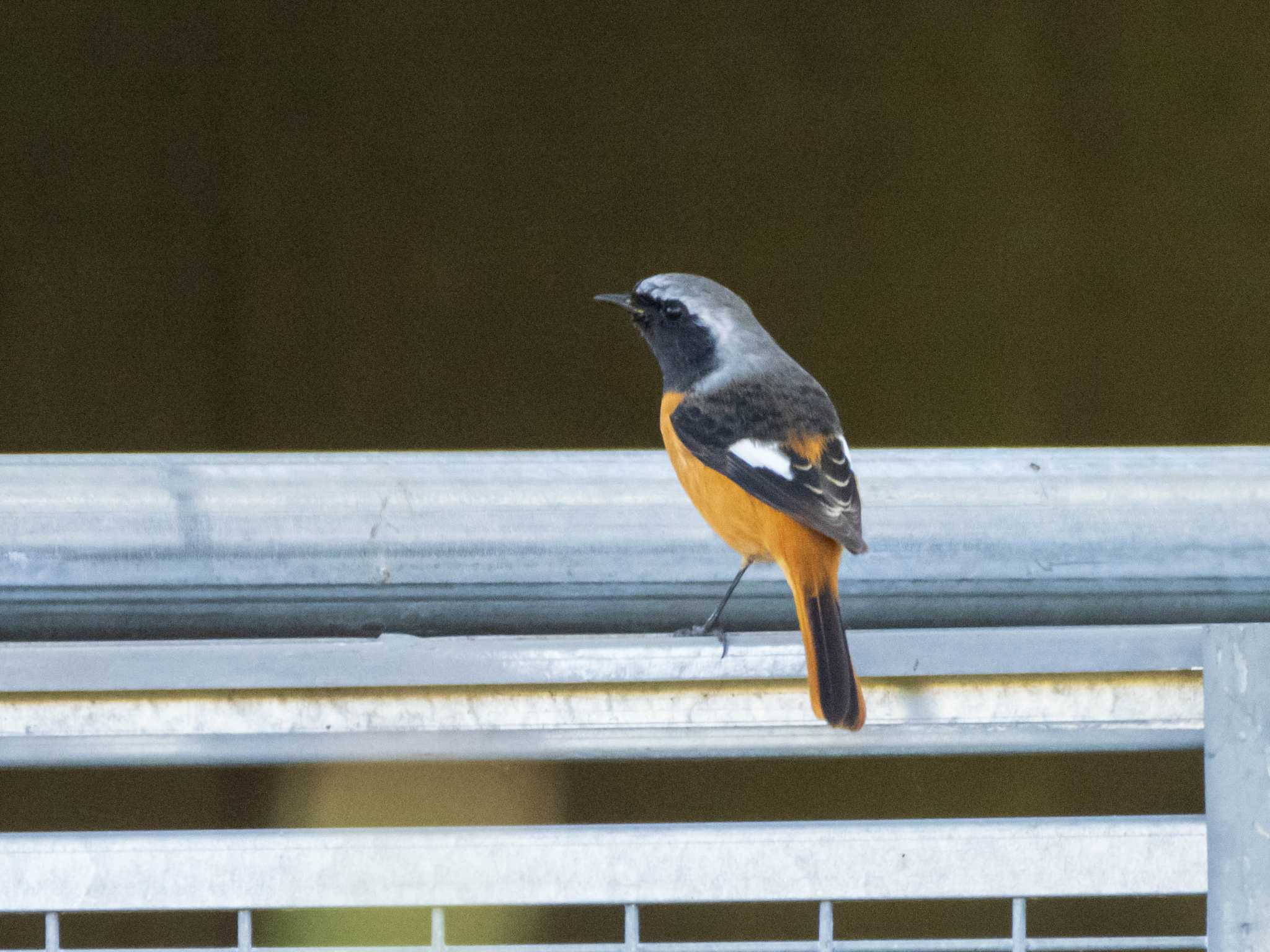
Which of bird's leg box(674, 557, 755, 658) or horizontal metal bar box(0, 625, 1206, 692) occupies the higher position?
bird's leg box(674, 557, 755, 658)

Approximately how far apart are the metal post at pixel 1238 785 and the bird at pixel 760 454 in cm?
19

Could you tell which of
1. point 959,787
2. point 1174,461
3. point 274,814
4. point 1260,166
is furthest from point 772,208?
point 1174,461

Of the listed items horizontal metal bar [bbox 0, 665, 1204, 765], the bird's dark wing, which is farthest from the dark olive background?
horizontal metal bar [bbox 0, 665, 1204, 765]

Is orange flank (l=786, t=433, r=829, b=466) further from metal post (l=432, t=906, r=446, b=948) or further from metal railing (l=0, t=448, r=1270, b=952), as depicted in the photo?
metal post (l=432, t=906, r=446, b=948)

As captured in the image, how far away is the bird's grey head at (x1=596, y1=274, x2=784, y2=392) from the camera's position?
3.73 feet

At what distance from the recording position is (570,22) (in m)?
4.84

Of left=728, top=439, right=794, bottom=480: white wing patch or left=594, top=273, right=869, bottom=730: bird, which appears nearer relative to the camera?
left=594, top=273, right=869, bottom=730: bird

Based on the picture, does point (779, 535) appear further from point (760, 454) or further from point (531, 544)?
point (531, 544)

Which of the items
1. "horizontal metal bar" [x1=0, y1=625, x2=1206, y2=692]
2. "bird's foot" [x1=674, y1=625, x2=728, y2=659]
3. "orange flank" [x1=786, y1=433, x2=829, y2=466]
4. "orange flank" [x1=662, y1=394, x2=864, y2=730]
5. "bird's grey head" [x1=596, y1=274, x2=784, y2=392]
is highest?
"bird's grey head" [x1=596, y1=274, x2=784, y2=392]

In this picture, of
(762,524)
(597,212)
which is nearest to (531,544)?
(762,524)

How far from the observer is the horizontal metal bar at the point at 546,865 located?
75cm

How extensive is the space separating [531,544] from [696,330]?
1.90 ft

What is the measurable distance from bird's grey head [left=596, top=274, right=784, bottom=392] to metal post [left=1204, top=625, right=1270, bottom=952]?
1.46 feet

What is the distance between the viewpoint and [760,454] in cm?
102
